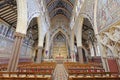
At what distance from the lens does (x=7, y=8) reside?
11.7 m

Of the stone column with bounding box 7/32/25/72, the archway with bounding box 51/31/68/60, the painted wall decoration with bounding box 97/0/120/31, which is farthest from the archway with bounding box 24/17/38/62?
the painted wall decoration with bounding box 97/0/120/31

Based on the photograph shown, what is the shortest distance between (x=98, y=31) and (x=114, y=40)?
190 cm

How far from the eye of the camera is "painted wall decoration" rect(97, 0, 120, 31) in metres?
5.49

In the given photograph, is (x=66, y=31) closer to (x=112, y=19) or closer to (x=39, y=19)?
(x=39, y=19)

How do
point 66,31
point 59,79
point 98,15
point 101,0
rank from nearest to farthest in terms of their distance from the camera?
point 59,79
point 101,0
point 98,15
point 66,31

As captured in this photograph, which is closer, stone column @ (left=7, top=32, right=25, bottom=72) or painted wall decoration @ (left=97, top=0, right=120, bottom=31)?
painted wall decoration @ (left=97, top=0, right=120, bottom=31)

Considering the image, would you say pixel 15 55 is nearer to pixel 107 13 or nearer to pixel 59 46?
pixel 107 13

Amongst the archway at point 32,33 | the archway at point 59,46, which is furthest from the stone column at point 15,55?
the archway at point 59,46

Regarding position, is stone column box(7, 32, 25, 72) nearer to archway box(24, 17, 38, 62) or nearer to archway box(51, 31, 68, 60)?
archway box(24, 17, 38, 62)

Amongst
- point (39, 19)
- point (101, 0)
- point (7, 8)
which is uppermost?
point (7, 8)

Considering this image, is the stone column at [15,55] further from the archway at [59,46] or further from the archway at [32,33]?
the archway at [59,46]

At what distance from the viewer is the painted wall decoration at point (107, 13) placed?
5.49 metres

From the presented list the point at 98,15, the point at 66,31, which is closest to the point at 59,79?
the point at 98,15

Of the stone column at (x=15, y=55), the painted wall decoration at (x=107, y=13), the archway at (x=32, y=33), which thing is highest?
the archway at (x=32, y=33)
